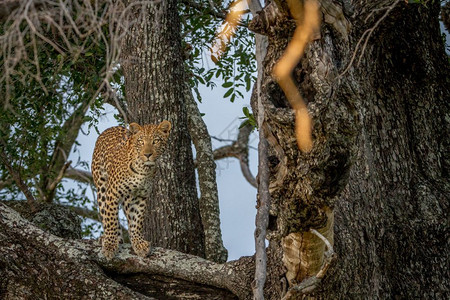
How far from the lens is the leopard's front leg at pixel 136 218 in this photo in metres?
5.89

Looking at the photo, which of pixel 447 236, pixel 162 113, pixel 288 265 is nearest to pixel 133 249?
pixel 162 113

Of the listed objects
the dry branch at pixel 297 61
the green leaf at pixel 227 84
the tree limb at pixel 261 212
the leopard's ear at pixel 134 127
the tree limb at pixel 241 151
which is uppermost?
the tree limb at pixel 241 151

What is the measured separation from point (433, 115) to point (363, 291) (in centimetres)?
172

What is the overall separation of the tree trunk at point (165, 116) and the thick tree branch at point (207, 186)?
0.62m

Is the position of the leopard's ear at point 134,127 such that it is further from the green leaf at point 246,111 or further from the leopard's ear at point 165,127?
the green leaf at point 246,111

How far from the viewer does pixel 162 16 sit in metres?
6.36

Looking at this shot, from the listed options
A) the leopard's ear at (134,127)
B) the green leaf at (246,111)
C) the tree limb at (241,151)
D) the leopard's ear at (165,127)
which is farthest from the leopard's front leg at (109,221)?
the tree limb at (241,151)

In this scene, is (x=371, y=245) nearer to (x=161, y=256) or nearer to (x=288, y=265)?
(x=288, y=265)

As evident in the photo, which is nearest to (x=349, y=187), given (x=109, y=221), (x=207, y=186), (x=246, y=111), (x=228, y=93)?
(x=246, y=111)

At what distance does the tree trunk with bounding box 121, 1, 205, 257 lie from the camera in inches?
243

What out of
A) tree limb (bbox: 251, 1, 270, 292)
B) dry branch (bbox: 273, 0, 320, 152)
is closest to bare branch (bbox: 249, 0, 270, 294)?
tree limb (bbox: 251, 1, 270, 292)

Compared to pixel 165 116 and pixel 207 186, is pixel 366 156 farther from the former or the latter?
pixel 207 186

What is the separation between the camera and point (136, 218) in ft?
20.5

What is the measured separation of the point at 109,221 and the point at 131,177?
397 mm
